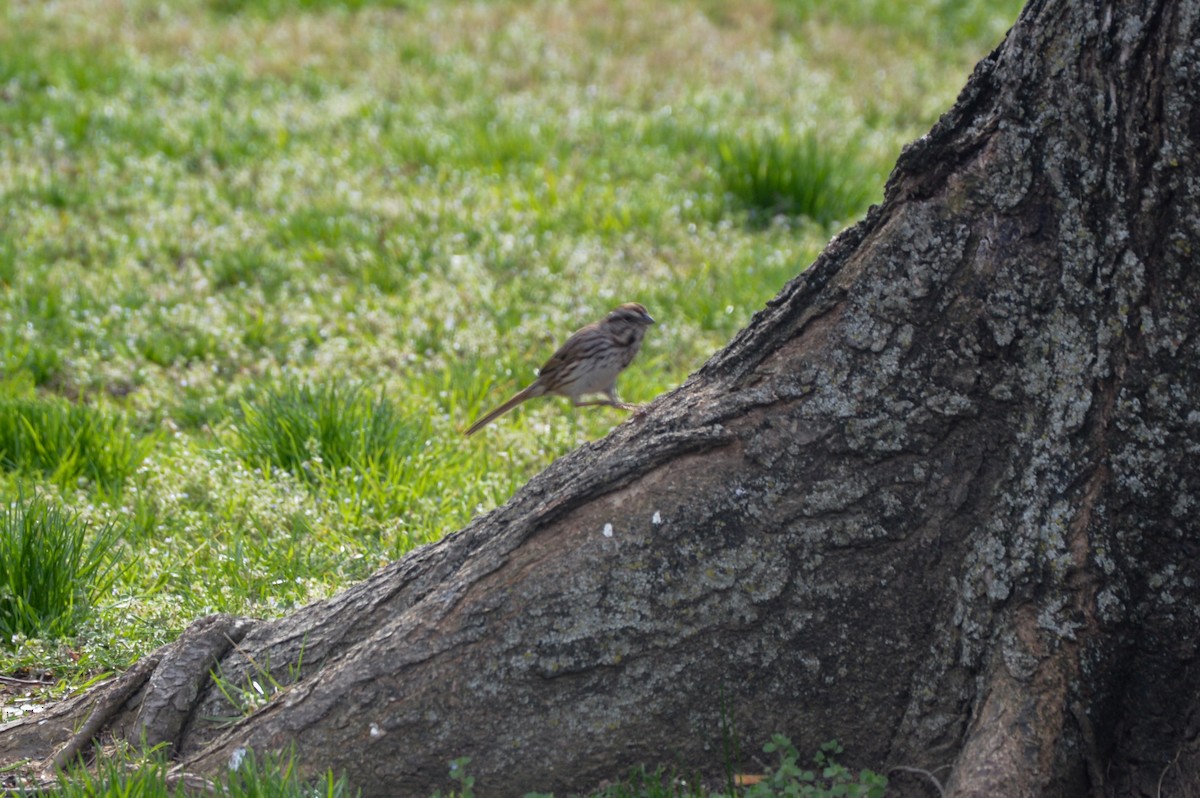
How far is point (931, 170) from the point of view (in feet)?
11.1

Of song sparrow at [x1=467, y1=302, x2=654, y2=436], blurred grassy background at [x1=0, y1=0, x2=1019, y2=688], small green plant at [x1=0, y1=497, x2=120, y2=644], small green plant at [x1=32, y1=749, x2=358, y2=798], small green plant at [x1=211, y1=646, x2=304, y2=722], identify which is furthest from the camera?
song sparrow at [x1=467, y1=302, x2=654, y2=436]

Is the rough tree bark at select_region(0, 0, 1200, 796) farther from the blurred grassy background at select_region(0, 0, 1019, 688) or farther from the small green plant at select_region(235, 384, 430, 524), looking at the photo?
the small green plant at select_region(235, 384, 430, 524)

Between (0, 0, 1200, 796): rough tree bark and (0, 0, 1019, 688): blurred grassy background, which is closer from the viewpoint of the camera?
(0, 0, 1200, 796): rough tree bark

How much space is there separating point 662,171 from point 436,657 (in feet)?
23.3

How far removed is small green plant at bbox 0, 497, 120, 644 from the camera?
15.6ft

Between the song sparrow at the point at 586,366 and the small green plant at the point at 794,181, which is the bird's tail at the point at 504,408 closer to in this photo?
the song sparrow at the point at 586,366

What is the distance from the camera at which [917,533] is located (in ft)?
11.1

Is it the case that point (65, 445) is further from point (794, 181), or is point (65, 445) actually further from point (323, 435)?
point (794, 181)

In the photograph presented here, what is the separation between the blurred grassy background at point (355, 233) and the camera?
19.1ft

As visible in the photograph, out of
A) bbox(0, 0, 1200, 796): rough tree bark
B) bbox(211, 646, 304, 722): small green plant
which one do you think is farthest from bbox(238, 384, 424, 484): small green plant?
bbox(0, 0, 1200, 796): rough tree bark

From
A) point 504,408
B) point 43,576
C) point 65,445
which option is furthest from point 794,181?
point 43,576

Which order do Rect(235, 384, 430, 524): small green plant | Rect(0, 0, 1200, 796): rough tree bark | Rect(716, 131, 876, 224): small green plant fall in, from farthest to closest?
Rect(716, 131, 876, 224): small green plant
Rect(235, 384, 430, 524): small green plant
Rect(0, 0, 1200, 796): rough tree bark

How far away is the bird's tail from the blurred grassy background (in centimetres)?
14

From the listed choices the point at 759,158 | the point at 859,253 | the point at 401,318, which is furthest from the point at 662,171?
the point at 859,253
